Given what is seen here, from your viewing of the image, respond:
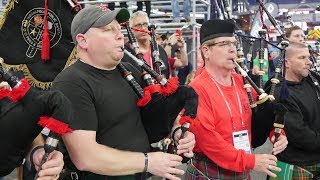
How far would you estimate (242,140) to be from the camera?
3.05 m

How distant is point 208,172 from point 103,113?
1097 millimetres

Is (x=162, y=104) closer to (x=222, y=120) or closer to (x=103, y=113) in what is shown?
(x=103, y=113)

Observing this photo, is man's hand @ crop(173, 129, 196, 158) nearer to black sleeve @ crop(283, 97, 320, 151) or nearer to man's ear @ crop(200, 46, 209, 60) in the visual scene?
man's ear @ crop(200, 46, 209, 60)

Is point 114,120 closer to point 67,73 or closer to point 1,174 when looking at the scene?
point 67,73

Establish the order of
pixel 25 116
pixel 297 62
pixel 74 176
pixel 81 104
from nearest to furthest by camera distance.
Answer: pixel 25 116 → pixel 81 104 → pixel 74 176 → pixel 297 62

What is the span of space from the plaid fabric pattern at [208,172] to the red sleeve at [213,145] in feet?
0.30

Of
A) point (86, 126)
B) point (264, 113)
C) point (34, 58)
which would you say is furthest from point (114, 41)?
point (264, 113)

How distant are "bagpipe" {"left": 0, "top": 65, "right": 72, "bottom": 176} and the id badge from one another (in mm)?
1422

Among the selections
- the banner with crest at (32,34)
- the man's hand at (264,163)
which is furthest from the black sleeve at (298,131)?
the banner with crest at (32,34)

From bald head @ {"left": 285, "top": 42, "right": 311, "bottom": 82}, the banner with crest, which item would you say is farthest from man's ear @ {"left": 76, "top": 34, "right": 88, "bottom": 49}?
bald head @ {"left": 285, "top": 42, "right": 311, "bottom": 82}

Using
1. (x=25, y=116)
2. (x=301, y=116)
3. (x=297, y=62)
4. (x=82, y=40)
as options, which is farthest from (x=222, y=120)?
(x=25, y=116)

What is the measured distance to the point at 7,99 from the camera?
195cm

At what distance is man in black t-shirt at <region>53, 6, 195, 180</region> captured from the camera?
215 cm

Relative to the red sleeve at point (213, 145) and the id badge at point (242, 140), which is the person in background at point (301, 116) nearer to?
the id badge at point (242, 140)
